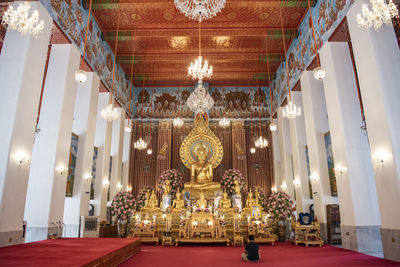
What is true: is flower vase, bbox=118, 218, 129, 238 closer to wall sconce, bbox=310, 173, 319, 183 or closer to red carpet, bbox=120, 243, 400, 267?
red carpet, bbox=120, 243, 400, 267

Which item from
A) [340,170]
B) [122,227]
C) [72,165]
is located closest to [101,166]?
[72,165]

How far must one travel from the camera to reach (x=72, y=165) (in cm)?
1026

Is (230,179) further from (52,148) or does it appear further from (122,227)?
(52,148)

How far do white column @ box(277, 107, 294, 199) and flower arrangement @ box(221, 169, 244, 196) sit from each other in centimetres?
241

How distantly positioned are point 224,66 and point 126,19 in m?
6.38

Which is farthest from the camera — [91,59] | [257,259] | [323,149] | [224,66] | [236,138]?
[236,138]

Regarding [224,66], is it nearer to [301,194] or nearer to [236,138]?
[236,138]

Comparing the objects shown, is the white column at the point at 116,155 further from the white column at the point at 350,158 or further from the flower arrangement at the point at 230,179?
the white column at the point at 350,158

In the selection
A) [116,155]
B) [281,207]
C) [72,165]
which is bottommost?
[281,207]

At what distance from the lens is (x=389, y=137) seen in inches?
252

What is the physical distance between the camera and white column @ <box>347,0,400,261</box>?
625 centimetres

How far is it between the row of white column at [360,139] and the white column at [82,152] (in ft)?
29.7

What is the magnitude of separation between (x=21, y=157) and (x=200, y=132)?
10.4 meters

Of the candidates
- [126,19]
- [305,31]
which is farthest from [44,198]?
[305,31]
